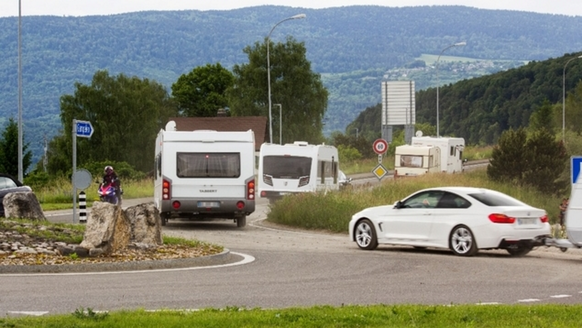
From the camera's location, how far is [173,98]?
437ft

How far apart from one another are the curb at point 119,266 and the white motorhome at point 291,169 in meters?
22.8

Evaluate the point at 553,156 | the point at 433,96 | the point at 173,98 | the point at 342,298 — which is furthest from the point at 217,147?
the point at 433,96

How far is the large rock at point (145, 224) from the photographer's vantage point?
837 inches

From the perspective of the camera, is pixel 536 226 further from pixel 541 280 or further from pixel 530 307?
pixel 530 307

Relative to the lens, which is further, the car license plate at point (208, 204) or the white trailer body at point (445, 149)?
the white trailer body at point (445, 149)

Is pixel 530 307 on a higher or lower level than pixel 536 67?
lower

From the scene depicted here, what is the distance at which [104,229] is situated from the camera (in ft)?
63.0

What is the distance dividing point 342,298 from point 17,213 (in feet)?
45.5

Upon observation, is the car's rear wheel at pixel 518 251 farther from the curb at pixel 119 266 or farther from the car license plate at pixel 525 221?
the curb at pixel 119 266

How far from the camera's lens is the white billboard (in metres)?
98.6

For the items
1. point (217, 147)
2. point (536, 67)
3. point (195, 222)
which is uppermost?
point (536, 67)

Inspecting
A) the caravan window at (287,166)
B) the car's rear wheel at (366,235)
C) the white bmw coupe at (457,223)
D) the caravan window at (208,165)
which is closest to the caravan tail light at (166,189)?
the caravan window at (208,165)

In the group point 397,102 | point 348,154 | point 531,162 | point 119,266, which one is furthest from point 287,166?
point 348,154

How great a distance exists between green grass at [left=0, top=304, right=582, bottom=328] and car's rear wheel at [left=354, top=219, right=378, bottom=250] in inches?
462
